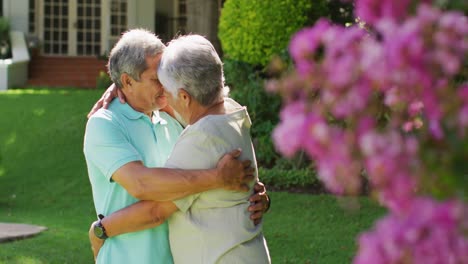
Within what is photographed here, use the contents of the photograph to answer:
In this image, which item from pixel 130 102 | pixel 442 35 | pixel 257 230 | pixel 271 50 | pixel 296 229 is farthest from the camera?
pixel 271 50

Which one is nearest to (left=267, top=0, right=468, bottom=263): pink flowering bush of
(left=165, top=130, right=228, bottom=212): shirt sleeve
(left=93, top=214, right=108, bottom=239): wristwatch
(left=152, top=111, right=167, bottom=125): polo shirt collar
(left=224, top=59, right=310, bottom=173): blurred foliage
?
(left=165, top=130, right=228, bottom=212): shirt sleeve

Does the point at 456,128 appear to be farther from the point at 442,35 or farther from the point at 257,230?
the point at 257,230

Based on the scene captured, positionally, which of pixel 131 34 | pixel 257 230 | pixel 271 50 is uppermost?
pixel 131 34

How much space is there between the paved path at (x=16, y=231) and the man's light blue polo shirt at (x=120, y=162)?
21.2 feet

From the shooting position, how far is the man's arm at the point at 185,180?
3.29 metres

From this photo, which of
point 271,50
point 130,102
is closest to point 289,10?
point 271,50

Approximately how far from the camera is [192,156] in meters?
3.34

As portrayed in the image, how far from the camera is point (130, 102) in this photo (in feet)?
12.1

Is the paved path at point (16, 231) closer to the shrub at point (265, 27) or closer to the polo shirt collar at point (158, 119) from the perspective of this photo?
the shrub at point (265, 27)

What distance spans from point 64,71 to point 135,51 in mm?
21476

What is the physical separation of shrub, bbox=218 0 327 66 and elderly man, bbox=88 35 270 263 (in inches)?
455

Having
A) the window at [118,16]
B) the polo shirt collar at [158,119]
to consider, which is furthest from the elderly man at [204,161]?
the window at [118,16]

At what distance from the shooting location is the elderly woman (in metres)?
3.26

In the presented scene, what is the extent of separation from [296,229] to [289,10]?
567cm
